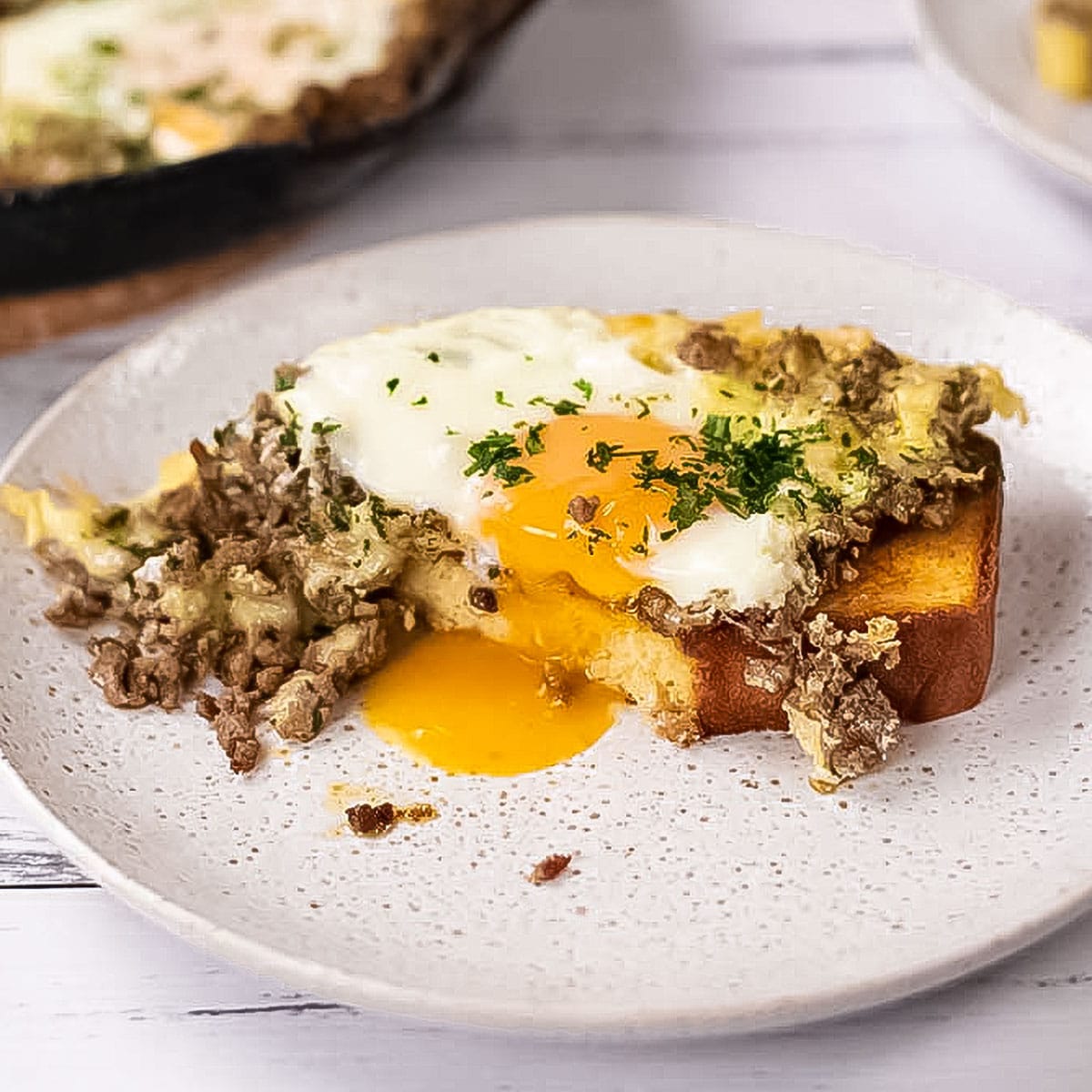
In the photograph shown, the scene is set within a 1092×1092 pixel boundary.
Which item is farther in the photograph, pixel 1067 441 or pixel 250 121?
pixel 250 121

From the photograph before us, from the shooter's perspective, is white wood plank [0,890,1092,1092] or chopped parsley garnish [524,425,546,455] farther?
chopped parsley garnish [524,425,546,455]

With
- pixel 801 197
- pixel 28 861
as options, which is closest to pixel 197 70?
pixel 801 197

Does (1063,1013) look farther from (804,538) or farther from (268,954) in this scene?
(268,954)

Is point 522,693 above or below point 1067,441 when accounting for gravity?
below

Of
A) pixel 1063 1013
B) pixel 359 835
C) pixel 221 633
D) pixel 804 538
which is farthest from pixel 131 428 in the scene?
pixel 1063 1013

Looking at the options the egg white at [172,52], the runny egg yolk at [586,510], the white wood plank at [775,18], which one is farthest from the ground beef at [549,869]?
the white wood plank at [775,18]

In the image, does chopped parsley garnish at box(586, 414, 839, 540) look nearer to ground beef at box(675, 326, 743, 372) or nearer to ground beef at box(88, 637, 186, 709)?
ground beef at box(675, 326, 743, 372)

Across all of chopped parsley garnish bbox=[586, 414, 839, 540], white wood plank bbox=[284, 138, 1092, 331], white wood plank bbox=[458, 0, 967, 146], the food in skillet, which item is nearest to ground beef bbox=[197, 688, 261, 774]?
chopped parsley garnish bbox=[586, 414, 839, 540]
